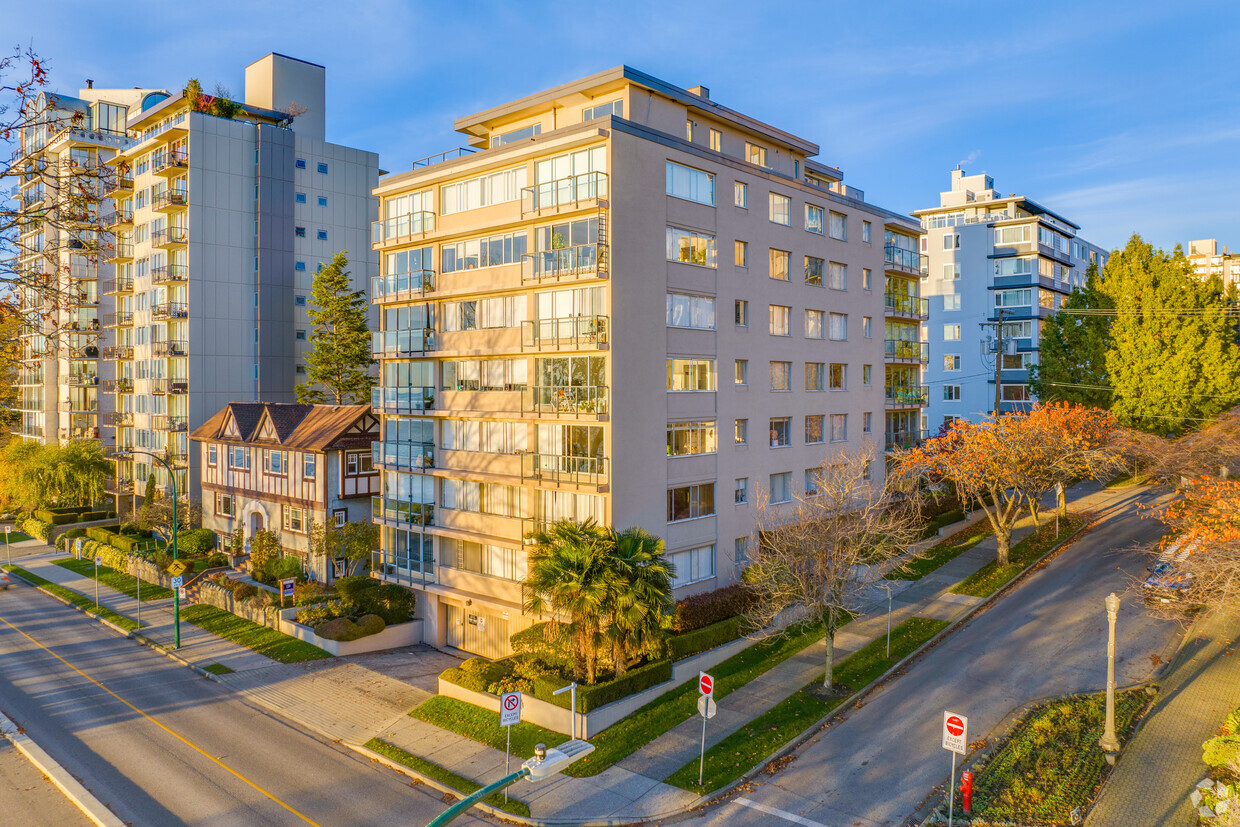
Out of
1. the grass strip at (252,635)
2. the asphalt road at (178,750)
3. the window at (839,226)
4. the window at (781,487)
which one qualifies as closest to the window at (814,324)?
the window at (839,226)

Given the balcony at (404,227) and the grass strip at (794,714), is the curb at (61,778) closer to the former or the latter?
the grass strip at (794,714)

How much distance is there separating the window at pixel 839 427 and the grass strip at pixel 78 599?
36348 millimetres

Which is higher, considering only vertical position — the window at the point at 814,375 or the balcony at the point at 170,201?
the balcony at the point at 170,201

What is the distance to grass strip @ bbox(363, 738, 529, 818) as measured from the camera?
65.1ft

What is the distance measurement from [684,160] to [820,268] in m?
11.5

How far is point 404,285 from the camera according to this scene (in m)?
35.4

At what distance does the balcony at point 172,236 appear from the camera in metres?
53.4

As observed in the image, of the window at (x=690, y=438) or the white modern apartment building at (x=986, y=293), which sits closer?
the window at (x=690, y=438)

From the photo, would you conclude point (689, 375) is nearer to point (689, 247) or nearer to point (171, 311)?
point (689, 247)

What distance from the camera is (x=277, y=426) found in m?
45.0

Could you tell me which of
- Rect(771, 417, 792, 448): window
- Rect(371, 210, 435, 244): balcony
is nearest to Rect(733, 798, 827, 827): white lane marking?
Rect(771, 417, 792, 448): window

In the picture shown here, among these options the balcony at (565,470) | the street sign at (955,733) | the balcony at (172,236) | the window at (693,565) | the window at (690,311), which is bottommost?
the street sign at (955,733)

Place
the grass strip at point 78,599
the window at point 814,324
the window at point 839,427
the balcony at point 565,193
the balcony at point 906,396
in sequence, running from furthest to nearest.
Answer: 1. the balcony at point 906,396
2. the window at point 839,427
3. the window at point 814,324
4. the grass strip at point 78,599
5. the balcony at point 565,193

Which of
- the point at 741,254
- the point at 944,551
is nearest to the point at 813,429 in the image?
the point at 944,551
